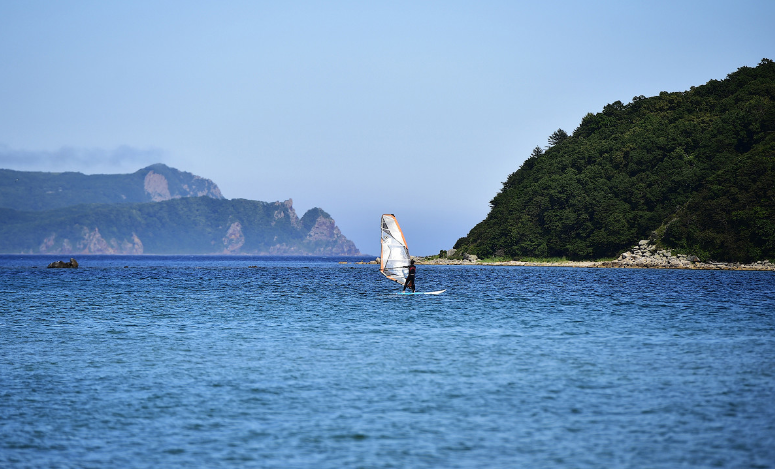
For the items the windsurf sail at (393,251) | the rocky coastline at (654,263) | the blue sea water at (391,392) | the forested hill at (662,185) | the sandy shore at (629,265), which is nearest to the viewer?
the blue sea water at (391,392)

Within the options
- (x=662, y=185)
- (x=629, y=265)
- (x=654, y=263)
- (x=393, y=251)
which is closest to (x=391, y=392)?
(x=393, y=251)

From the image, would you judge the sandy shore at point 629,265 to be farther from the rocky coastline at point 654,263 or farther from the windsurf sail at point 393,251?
the windsurf sail at point 393,251

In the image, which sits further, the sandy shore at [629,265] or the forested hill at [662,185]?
the forested hill at [662,185]

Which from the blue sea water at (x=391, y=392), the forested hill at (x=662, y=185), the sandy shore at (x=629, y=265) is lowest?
the blue sea water at (x=391, y=392)

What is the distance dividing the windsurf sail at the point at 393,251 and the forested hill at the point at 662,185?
80.8 meters

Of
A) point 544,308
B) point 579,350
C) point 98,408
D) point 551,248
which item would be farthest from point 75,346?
point 551,248

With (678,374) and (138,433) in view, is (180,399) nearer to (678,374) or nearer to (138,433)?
(138,433)

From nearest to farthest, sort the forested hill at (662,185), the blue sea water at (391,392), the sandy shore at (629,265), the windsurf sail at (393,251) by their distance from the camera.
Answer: the blue sea water at (391,392) → the windsurf sail at (393,251) → the sandy shore at (629,265) → the forested hill at (662,185)

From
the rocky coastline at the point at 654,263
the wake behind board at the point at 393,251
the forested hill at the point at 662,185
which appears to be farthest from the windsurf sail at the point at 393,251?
the forested hill at the point at 662,185

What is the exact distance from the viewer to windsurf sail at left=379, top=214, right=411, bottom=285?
48969 mm

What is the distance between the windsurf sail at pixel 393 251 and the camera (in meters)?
49.0

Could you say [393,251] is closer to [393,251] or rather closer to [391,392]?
[393,251]

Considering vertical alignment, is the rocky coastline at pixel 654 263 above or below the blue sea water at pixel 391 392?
above

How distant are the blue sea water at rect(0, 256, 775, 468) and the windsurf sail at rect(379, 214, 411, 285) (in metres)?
10.2
